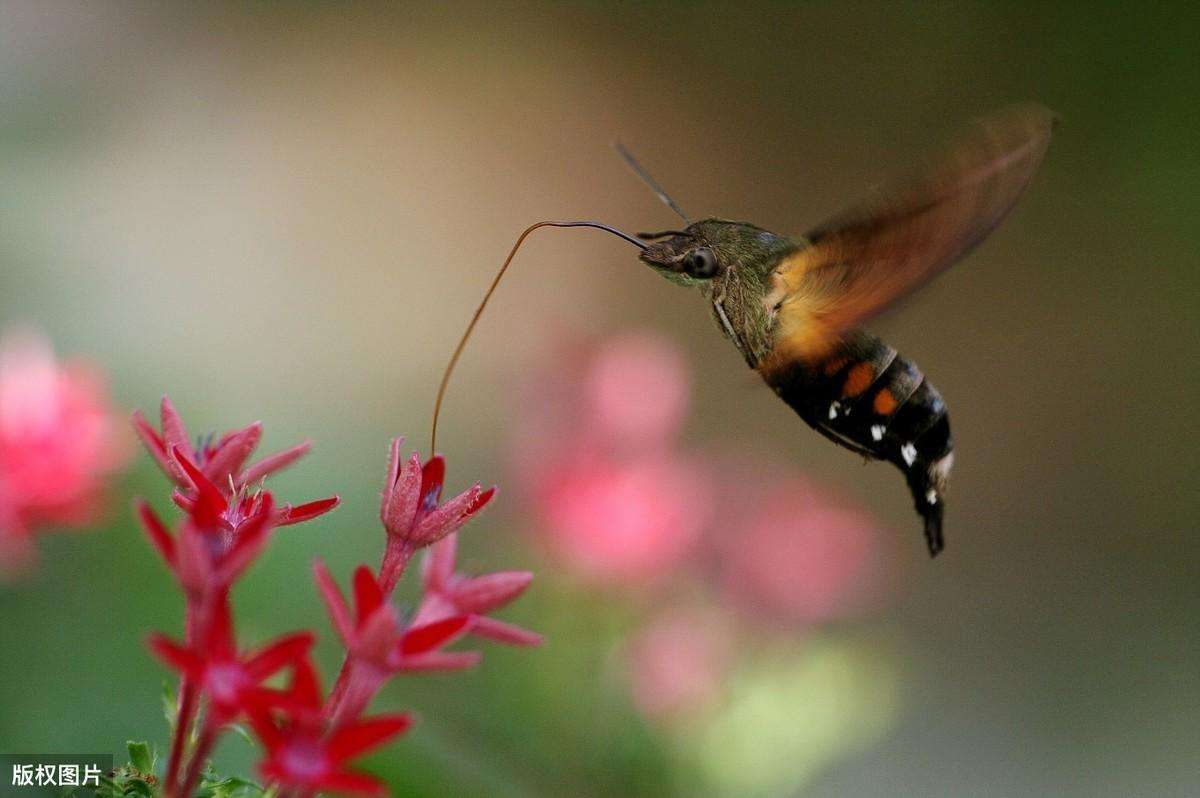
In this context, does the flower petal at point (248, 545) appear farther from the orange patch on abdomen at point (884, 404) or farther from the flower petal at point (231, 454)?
the orange patch on abdomen at point (884, 404)

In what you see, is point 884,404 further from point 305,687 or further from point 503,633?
point 305,687

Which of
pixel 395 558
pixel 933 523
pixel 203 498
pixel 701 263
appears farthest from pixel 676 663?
pixel 203 498

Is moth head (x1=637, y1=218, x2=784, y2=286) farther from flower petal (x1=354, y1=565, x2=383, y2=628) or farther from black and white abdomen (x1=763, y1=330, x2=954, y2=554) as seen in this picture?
flower petal (x1=354, y1=565, x2=383, y2=628)

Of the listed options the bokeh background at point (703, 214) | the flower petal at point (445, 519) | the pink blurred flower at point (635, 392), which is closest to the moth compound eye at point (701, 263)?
the flower petal at point (445, 519)

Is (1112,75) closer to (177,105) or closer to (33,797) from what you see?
(177,105)

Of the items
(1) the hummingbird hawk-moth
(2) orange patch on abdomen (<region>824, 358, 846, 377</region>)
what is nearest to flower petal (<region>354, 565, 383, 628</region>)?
(1) the hummingbird hawk-moth

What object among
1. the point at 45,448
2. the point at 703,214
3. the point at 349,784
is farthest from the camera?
the point at 703,214
